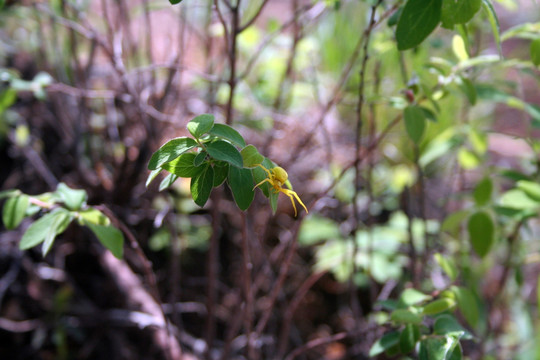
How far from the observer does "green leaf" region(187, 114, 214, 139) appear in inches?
17.1

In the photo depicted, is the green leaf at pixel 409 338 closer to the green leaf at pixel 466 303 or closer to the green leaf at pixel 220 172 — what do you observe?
the green leaf at pixel 466 303

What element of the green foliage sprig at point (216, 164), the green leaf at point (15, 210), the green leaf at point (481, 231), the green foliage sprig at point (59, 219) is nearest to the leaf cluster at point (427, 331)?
the green leaf at point (481, 231)

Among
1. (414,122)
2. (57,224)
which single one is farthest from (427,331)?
(57,224)

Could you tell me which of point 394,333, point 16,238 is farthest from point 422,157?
point 16,238

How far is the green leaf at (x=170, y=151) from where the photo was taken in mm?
441

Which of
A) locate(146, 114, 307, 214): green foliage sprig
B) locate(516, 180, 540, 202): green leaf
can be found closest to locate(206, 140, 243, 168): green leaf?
locate(146, 114, 307, 214): green foliage sprig

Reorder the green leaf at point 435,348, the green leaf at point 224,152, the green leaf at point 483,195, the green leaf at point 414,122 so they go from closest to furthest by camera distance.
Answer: the green leaf at point 224,152
the green leaf at point 435,348
the green leaf at point 414,122
the green leaf at point 483,195

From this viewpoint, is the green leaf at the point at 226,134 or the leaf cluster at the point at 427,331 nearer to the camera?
the green leaf at the point at 226,134

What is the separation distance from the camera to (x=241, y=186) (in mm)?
445

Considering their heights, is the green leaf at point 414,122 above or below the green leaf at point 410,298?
above

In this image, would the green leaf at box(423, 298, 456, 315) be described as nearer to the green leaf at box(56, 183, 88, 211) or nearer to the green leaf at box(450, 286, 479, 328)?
the green leaf at box(450, 286, 479, 328)

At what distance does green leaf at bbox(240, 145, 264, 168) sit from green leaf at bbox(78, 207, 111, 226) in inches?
10.0

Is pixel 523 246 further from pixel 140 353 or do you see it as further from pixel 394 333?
pixel 140 353

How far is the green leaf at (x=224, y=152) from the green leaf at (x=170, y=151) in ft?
0.07
